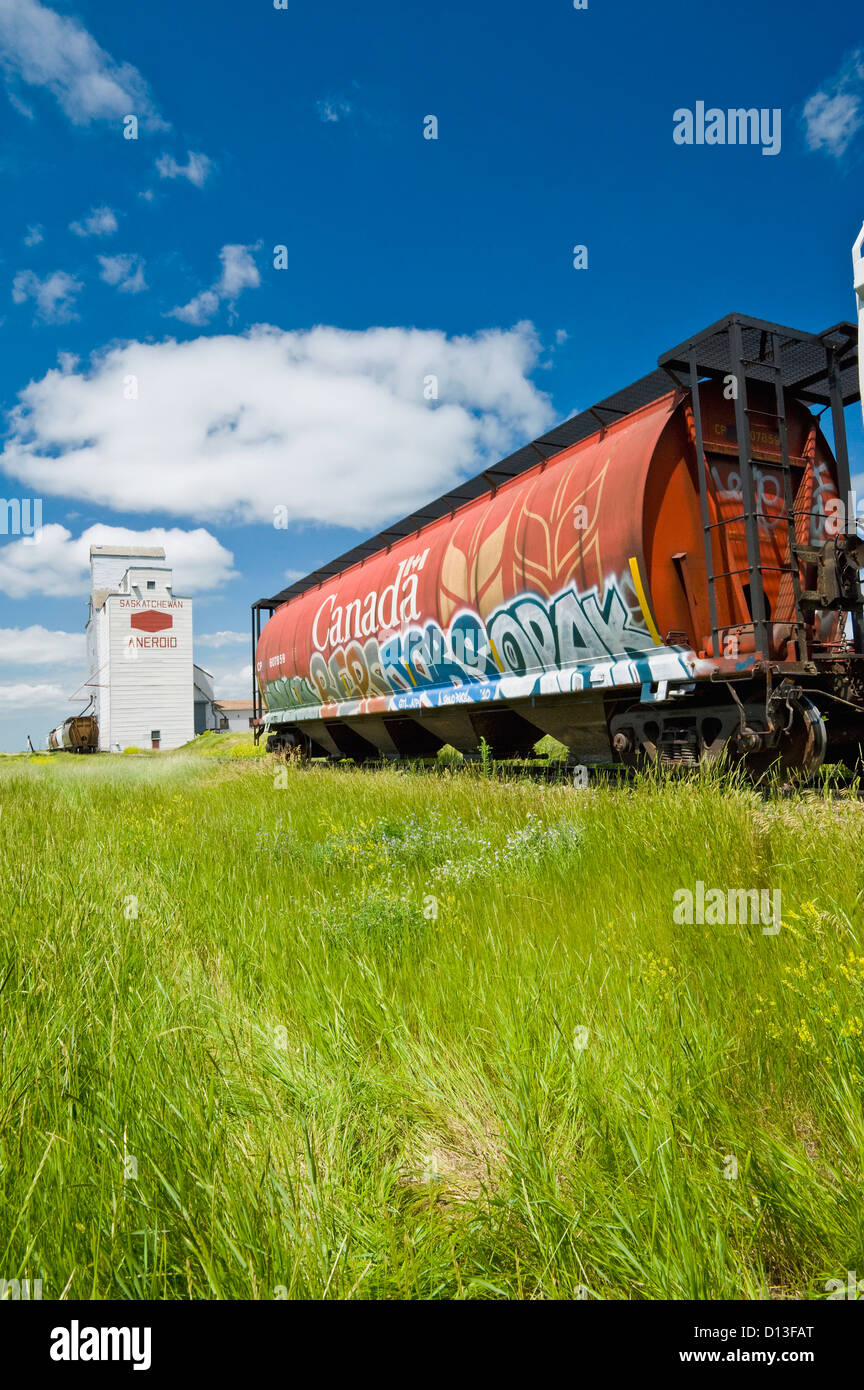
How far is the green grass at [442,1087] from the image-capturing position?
1.34 meters

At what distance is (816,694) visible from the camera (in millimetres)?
7270

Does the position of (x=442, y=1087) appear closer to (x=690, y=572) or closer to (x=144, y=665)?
(x=690, y=572)

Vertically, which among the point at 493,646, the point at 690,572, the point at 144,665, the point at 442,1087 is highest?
the point at 144,665

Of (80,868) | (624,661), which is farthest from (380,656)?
(80,868)

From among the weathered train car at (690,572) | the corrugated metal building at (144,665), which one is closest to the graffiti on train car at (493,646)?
the weathered train car at (690,572)

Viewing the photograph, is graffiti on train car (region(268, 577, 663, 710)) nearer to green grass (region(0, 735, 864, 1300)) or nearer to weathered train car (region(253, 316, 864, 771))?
weathered train car (region(253, 316, 864, 771))

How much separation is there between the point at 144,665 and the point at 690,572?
57248mm

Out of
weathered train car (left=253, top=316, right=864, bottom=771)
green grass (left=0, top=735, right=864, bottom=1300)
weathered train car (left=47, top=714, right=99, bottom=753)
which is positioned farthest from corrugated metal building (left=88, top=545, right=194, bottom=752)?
green grass (left=0, top=735, right=864, bottom=1300)

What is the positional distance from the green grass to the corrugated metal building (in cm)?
5780

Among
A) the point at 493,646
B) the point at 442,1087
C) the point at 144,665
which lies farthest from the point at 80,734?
the point at 442,1087

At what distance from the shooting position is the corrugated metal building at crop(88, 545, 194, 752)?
57438mm

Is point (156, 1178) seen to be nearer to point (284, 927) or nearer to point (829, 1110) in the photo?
point (829, 1110)

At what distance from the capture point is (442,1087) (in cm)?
198

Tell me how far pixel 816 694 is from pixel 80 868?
6587 millimetres
